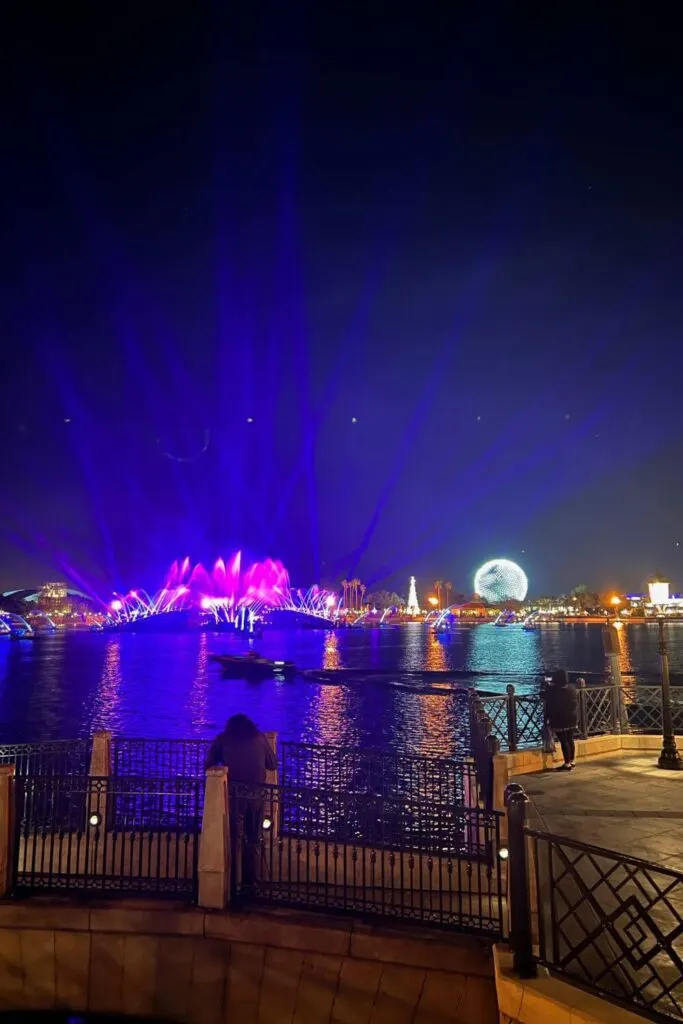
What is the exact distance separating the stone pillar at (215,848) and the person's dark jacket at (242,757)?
0.78 m

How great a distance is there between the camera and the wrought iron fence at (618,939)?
18.1ft

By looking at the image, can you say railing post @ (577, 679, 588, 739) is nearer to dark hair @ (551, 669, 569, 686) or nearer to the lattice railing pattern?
the lattice railing pattern

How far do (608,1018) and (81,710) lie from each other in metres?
57.0

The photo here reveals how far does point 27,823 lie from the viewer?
32.8ft

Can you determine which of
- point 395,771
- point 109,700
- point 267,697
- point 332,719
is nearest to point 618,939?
point 395,771

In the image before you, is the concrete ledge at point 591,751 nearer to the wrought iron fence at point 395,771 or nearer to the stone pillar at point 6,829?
the wrought iron fence at point 395,771

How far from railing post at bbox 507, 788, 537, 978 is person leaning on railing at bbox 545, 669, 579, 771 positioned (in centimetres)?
848

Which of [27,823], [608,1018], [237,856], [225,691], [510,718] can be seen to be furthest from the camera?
[225,691]

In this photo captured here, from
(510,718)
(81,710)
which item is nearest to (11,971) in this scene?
(510,718)

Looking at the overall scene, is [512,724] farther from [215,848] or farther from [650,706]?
[215,848]

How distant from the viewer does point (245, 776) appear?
31.6 ft

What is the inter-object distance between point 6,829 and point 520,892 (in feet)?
20.9

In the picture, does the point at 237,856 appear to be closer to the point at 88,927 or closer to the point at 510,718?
the point at 88,927

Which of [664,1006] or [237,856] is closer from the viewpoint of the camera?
[664,1006]
